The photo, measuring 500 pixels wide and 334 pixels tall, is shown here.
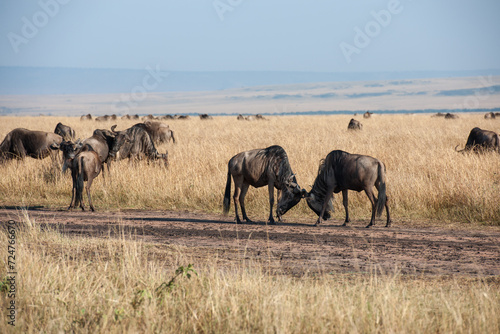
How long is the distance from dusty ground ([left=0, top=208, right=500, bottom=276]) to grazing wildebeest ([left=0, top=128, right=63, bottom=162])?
16.3 ft

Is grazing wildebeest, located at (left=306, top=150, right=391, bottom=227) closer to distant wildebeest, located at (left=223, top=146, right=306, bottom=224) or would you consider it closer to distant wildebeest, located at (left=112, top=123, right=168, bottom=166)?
distant wildebeest, located at (left=223, top=146, right=306, bottom=224)

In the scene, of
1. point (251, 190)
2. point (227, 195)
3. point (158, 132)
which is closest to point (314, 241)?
point (227, 195)

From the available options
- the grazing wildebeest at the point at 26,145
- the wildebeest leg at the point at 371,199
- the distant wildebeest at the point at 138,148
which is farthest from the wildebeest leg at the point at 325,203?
the grazing wildebeest at the point at 26,145

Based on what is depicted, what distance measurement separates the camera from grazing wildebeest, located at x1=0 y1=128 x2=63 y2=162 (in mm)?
16172

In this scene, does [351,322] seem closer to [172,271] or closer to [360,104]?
[172,271]

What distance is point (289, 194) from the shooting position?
34.0 feet

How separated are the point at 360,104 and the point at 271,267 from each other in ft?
619

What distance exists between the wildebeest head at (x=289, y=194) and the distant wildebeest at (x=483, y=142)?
7704 mm

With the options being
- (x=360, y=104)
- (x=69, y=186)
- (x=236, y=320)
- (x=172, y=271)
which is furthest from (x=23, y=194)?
(x=360, y=104)

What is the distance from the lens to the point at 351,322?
474 cm

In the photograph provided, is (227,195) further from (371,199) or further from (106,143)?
(106,143)

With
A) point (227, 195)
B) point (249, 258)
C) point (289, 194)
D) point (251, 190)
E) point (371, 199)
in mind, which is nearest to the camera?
point (249, 258)

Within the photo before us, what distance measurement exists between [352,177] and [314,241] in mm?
1742

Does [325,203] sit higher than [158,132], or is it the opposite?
[158,132]
